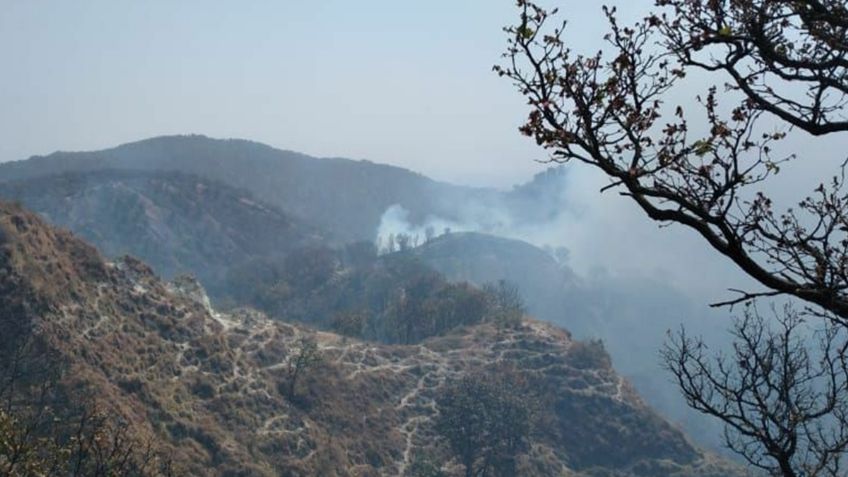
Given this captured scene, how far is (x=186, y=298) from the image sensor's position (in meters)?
71.5

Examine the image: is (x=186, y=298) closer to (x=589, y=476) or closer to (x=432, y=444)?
(x=432, y=444)

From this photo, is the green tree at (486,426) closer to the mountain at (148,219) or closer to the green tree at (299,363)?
the green tree at (299,363)

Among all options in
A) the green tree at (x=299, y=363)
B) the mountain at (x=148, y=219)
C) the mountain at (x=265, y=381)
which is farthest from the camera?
the mountain at (x=148, y=219)

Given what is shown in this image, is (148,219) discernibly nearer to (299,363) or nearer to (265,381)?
(299,363)

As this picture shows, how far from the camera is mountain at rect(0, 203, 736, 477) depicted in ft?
167

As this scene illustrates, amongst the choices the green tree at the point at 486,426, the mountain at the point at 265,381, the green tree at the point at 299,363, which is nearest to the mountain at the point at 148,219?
the mountain at the point at 265,381

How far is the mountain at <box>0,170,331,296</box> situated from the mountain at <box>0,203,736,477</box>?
7903 cm

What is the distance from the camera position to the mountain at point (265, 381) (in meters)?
51.0

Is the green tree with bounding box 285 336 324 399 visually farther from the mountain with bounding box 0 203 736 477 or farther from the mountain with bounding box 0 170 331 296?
the mountain with bounding box 0 170 331 296

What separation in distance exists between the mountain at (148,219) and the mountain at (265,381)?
79029 millimetres

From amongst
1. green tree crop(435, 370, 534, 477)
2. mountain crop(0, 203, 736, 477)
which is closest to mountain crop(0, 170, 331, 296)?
mountain crop(0, 203, 736, 477)

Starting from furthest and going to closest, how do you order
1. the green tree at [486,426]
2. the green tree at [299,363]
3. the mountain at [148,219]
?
the mountain at [148,219]
the green tree at [486,426]
the green tree at [299,363]

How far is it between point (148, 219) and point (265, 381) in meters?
119

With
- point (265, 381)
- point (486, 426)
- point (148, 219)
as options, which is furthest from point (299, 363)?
point (148, 219)
